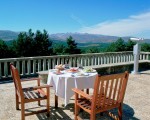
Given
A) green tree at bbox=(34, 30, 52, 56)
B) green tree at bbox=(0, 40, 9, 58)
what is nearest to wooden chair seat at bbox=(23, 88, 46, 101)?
green tree at bbox=(0, 40, 9, 58)

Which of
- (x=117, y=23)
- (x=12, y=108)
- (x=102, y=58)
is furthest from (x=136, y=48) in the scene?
(x=117, y=23)

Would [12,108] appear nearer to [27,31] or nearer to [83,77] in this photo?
[83,77]

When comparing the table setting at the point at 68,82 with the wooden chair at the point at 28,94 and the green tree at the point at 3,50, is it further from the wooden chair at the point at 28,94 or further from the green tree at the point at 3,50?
the green tree at the point at 3,50

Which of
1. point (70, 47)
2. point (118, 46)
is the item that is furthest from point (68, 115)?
point (118, 46)

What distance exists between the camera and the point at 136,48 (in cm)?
797

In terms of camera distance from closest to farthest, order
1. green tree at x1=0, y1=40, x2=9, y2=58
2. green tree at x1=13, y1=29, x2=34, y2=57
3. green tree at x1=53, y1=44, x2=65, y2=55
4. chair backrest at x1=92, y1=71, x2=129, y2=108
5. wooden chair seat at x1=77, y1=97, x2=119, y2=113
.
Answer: chair backrest at x1=92, y1=71, x2=129, y2=108 < wooden chair seat at x1=77, y1=97, x2=119, y2=113 < green tree at x1=0, y1=40, x2=9, y2=58 < green tree at x1=13, y1=29, x2=34, y2=57 < green tree at x1=53, y1=44, x2=65, y2=55

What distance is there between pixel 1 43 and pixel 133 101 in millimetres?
9777

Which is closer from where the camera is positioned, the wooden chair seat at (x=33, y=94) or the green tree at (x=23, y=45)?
the wooden chair seat at (x=33, y=94)

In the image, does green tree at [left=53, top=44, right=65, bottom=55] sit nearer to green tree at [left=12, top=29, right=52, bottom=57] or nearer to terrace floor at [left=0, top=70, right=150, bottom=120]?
green tree at [left=12, top=29, right=52, bottom=57]

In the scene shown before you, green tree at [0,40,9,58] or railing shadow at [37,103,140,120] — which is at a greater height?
green tree at [0,40,9,58]

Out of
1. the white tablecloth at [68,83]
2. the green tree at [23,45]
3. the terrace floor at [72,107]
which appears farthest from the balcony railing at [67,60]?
the green tree at [23,45]

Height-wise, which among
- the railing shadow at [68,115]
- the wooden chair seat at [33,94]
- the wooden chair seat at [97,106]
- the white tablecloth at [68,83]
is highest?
the white tablecloth at [68,83]

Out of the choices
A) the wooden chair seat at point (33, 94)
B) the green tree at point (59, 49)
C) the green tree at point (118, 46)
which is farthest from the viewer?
the green tree at point (118, 46)

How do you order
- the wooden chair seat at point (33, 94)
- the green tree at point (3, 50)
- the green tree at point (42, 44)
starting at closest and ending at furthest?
the wooden chair seat at point (33, 94) < the green tree at point (3, 50) < the green tree at point (42, 44)
